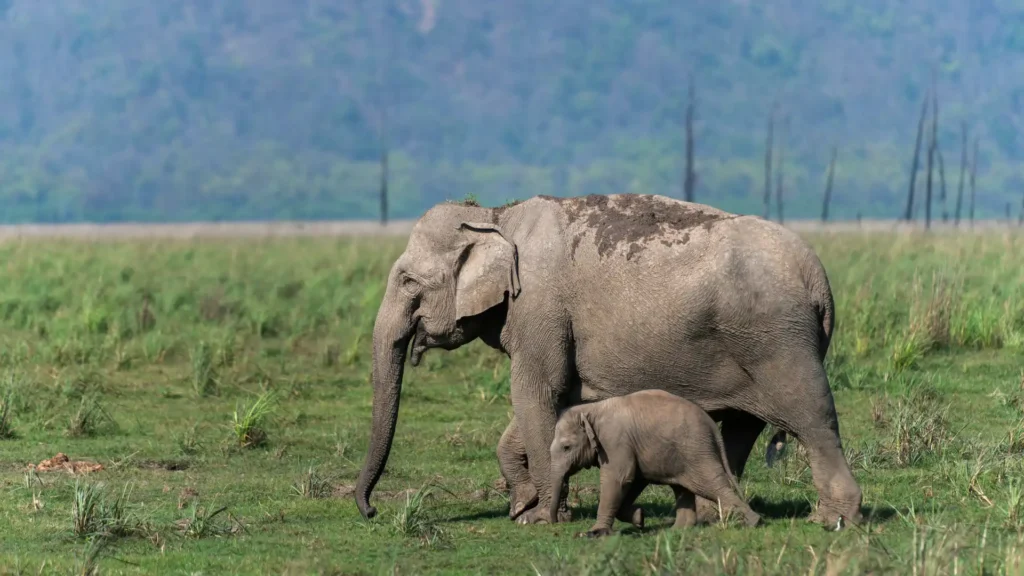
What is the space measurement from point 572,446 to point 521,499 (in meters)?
1.01

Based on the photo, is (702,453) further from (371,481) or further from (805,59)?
(805,59)

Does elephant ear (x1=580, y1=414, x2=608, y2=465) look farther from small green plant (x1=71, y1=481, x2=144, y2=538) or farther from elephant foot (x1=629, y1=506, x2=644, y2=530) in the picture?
small green plant (x1=71, y1=481, x2=144, y2=538)

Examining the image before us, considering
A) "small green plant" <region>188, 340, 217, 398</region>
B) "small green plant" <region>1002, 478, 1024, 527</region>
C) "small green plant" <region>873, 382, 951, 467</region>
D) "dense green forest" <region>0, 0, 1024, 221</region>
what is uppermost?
"small green plant" <region>1002, 478, 1024, 527</region>

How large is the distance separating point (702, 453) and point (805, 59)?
566ft

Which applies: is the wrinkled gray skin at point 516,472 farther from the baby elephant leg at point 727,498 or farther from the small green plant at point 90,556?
the small green plant at point 90,556

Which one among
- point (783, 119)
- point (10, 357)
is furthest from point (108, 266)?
point (783, 119)

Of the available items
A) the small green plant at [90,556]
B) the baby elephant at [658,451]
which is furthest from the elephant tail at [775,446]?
the small green plant at [90,556]

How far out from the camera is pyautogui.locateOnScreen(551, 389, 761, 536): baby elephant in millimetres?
9016

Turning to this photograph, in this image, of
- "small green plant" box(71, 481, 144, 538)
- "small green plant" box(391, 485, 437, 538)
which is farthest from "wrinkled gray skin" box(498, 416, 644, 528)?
"small green plant" box(71, 481, 144, 538)

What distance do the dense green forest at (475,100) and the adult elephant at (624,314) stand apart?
113273 mm

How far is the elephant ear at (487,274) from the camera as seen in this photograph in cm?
980

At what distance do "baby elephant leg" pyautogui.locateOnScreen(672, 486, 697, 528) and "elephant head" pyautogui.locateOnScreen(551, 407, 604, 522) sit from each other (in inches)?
20.8

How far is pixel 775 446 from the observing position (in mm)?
9875

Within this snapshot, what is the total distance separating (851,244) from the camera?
122 ft
